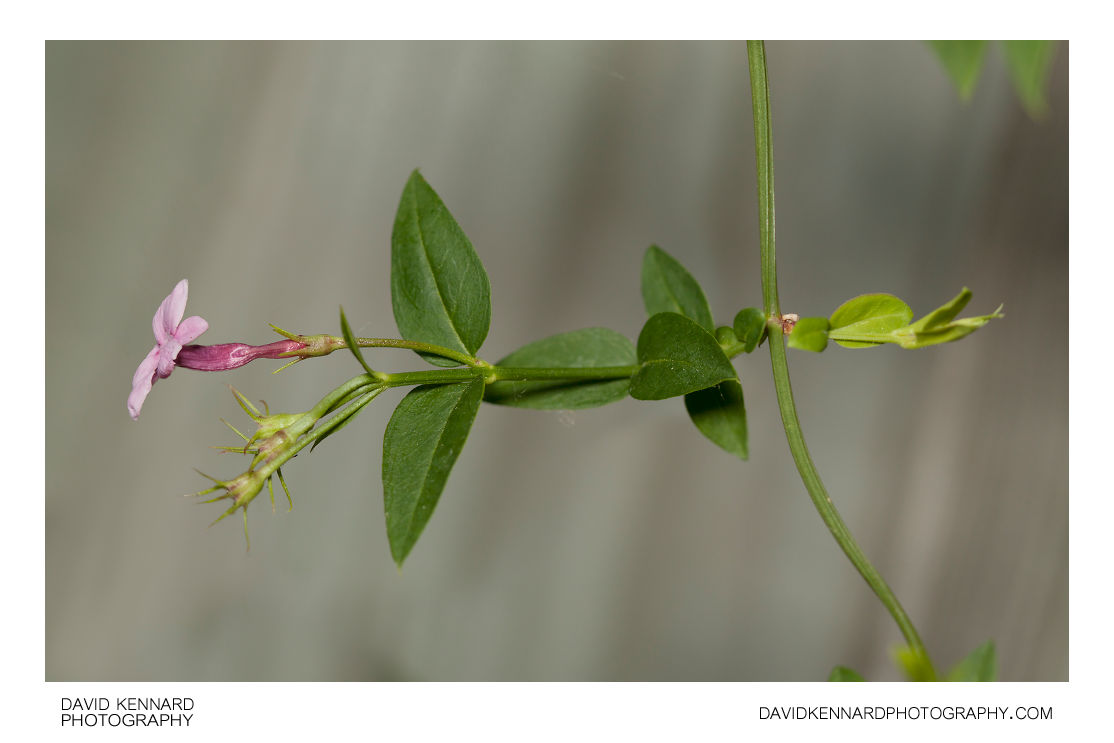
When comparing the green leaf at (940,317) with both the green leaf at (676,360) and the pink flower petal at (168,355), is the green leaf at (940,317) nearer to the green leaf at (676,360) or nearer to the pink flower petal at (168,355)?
the green leaf at (676,360)

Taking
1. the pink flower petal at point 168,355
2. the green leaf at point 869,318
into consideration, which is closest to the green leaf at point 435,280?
the pink flower petal at point 168,355

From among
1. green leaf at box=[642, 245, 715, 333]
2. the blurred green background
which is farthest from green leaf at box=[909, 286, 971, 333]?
the blurred green background

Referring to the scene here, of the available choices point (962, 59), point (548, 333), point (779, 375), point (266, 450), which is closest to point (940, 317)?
point (779, 375)

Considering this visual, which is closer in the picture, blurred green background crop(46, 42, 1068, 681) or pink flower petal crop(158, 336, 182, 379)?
pink flower petal crop(158, 336, 182, 379)

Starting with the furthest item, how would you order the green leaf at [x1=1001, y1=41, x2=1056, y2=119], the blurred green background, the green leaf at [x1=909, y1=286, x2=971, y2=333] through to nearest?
the blurred green background < the green leaf at [x1=909, y1=286, x2=971, y2=333] < the green leaf at [x1=1001, y1=41, x2=1056, y2=119]

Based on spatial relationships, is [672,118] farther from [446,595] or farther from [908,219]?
[446,595]

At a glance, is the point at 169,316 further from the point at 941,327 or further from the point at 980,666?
the point at 980,666

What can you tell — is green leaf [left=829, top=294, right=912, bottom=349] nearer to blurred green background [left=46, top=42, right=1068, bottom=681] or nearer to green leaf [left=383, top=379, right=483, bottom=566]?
green leaf [left=383, top=379, right=483, bottom=566]

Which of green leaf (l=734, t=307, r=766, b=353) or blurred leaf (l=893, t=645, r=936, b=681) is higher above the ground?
green leaf (l=734, t=307, r=766, b=353)
